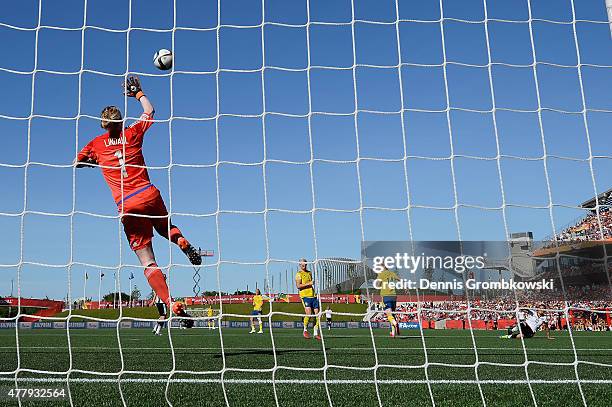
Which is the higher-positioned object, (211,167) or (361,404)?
(211,167)

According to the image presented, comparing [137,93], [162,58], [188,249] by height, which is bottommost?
[188,249]

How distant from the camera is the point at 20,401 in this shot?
10.0 ft

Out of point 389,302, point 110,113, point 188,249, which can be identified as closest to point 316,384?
point 188,249

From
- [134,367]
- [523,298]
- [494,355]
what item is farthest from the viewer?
[523,298]

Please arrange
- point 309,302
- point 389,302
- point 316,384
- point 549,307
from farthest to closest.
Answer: point 549,307
point 389,302
point 309,302
point 316,384

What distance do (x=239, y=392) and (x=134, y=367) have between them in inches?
63.1

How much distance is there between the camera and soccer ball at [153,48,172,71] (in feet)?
15.1

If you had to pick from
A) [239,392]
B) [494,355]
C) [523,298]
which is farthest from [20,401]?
[523,298]

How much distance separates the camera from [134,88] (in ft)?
14.5

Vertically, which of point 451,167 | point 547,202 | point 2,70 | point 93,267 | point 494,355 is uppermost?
point 2,70

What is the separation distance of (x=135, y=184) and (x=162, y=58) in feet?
3.42

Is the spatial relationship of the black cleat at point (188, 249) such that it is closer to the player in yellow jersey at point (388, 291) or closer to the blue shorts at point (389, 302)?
the player in yellow jersey at point (388, 291)

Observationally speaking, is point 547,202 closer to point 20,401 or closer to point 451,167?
point 451,167

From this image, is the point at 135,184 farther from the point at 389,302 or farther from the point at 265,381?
the point at 389,302
